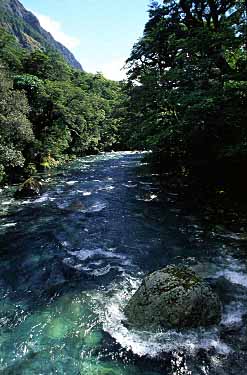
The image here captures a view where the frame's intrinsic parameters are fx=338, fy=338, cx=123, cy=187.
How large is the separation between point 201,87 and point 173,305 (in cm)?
1386

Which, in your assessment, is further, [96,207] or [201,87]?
[96,207]

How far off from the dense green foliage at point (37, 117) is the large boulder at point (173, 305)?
61.5 feet

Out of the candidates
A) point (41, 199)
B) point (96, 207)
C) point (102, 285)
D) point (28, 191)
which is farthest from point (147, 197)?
point (102, 285)

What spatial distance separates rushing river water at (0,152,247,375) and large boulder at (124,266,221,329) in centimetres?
23

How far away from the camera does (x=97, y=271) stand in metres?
10.6

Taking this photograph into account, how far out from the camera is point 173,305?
7.35 metres

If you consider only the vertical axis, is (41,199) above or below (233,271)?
below

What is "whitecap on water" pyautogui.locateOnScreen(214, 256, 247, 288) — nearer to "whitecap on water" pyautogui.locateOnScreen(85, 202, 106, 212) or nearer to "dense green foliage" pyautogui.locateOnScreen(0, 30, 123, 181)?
"whitecap on water" pyautogui.locateOnScreen(85, 202, 106, 212)

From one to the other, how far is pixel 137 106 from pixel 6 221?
1492cm

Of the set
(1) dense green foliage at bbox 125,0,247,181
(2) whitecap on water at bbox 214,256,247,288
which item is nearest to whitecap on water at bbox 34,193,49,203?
(1) dense green foliage at bbox 125,0,247,181

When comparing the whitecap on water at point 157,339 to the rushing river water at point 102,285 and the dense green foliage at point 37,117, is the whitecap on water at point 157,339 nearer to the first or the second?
the rushing river water at point 102,285

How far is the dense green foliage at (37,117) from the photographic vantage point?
25078 millimetres

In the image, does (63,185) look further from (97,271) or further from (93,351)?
(93,351)

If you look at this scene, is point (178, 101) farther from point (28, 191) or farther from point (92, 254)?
point (28, 191)
